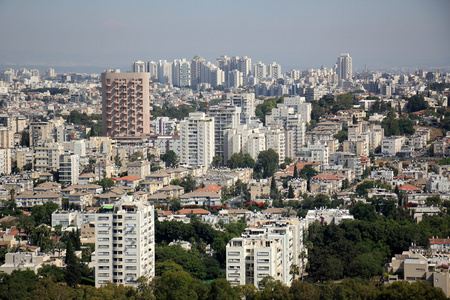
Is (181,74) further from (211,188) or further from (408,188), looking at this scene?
(408,188)

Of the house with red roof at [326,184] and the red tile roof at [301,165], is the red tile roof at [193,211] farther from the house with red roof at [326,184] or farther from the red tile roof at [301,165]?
the red tile roof at [301,165]

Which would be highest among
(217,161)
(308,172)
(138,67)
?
(138,67)

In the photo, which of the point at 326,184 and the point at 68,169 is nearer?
the point at 326,184

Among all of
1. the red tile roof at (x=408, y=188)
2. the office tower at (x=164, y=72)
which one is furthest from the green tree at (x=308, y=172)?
the office tower at (x=164, y=72)

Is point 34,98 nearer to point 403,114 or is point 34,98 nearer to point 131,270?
point 403,114

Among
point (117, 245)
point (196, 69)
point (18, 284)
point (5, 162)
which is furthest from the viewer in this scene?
point (196, 69)

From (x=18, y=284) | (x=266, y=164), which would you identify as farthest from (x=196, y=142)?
(x=18, y=284)
